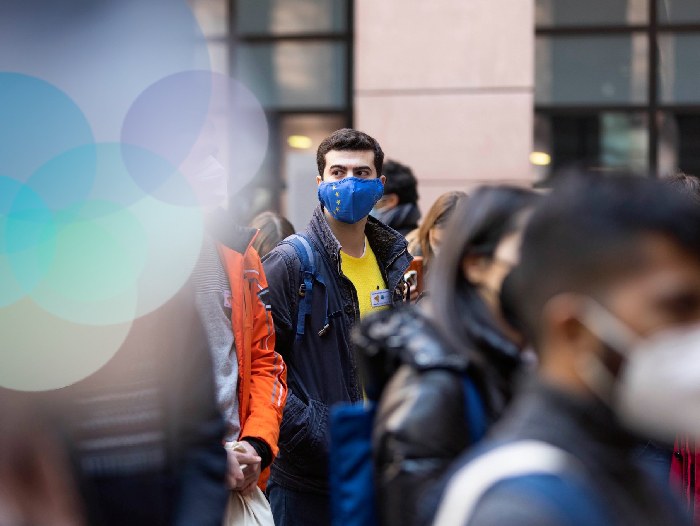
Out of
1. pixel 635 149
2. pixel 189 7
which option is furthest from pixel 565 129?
pixel 189 7

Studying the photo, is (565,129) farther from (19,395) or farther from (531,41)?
(19,395)

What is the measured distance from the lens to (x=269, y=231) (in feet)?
22.1

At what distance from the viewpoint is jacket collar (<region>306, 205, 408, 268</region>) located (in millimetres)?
4746

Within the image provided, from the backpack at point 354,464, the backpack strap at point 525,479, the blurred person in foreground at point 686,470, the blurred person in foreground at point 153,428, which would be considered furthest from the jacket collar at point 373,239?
the backpack strap at point 525,479

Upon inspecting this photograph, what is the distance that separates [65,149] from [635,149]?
986 cm

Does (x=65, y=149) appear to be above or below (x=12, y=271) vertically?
above

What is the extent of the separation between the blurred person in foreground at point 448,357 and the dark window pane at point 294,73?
9.78 metres

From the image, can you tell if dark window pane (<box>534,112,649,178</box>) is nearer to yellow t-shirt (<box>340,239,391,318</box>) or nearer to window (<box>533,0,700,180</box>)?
window (<box>533,0,700,180</box>)

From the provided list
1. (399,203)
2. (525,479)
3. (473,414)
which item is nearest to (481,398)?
(473,414)

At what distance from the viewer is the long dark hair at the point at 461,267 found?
2191 mm

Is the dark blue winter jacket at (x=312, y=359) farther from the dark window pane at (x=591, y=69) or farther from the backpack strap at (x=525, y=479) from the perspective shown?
the dark window pane at (x=591, y=69)

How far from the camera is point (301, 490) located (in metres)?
4.55

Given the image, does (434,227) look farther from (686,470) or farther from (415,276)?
(686,470)

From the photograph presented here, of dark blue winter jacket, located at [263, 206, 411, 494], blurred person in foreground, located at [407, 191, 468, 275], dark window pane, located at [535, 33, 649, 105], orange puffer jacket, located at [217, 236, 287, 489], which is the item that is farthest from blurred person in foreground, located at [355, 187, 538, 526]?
dark window pane, located at [535, 33, 649, 105]
